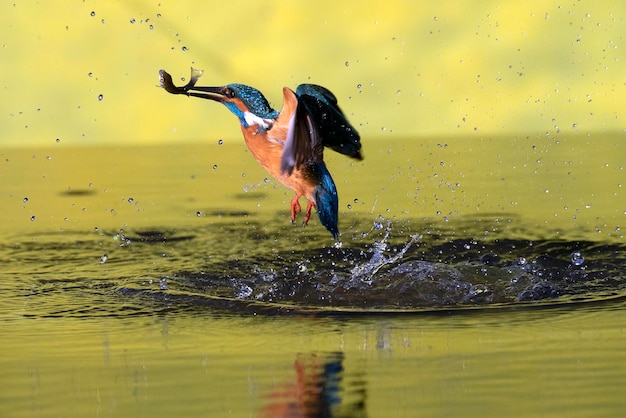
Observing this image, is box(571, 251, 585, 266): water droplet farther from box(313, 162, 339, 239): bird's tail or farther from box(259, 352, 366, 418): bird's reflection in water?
box(259, 352, 366, 418): bird's reflection in water

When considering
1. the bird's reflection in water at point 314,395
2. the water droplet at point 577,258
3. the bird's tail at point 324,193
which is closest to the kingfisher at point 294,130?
the bird's tail at point 324,193

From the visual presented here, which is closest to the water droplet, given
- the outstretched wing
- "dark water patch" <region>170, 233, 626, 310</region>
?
"dark water patch" <region>170, 233, 626, 310</region>

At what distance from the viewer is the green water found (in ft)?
9.55

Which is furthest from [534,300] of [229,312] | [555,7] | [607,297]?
[555,7]

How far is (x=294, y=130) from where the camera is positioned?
3.66 meters

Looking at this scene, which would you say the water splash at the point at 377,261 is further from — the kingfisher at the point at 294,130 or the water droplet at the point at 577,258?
the water droplet at the point at 577,258

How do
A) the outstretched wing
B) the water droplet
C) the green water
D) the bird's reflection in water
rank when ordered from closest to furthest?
the bird's reflection in water → the green water → the outstretched wing → the water droplet

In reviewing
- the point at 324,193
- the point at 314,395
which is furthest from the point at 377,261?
the point at 314,395

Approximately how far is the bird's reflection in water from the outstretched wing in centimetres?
67

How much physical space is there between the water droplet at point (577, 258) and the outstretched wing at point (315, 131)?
0.86 meters

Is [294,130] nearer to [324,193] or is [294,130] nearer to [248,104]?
[248,104]

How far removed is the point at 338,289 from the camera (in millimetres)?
4203

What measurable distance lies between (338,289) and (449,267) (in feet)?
1.42

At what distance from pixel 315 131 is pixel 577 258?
4.43 ft
